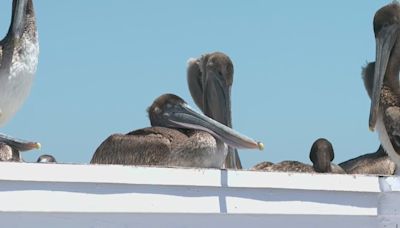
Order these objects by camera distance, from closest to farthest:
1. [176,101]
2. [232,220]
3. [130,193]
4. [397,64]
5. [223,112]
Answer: [130,193], [232,220], [176,101], [397,64], [223,112]

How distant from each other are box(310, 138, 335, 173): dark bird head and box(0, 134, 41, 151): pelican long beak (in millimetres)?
6073

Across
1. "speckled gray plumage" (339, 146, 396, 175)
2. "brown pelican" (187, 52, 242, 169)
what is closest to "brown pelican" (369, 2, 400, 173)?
"brown pelican" (187, 52, 242, 169)

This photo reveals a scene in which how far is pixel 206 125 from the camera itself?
8141 mm

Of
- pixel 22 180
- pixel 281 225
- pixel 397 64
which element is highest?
pixel 397 64

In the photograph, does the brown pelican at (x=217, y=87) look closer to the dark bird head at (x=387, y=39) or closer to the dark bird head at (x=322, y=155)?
the dark bird head at (x=322, y=155)

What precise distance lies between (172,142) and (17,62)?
1.42 meters

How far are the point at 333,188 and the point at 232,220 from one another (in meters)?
0.57

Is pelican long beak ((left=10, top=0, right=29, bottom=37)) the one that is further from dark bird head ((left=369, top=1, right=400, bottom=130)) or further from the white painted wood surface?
the white painted wood surface

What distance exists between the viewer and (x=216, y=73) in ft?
36.4

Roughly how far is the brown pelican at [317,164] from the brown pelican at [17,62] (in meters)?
2.84

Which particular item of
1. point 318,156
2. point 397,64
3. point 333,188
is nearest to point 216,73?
point 318,156

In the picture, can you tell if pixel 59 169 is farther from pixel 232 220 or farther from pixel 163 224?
pixel 232 220

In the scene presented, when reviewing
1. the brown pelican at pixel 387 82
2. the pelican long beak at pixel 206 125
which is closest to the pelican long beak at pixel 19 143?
the pelican long beak at pixel 206 125

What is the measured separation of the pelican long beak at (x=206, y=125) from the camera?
698 cm
